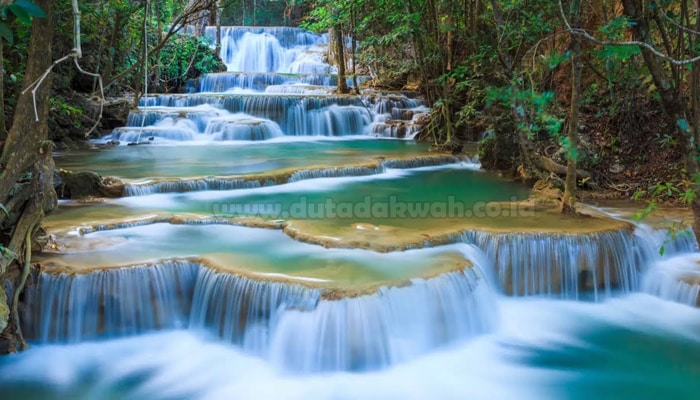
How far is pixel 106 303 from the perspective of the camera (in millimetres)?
5258

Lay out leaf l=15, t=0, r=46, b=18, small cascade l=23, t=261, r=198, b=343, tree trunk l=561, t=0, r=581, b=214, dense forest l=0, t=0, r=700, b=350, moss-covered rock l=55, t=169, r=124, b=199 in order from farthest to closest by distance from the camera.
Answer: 1. moss-covered rock l=55, t=169, r=124, b=199
2. tree trunk l=561, t=0, r=581, b=214
3. small cascade l=23, t=261, r=198, b=343
4. dense forest l=0, t=0, r=700, b=350
5. leaf l=15, t=0, r=46, b=18

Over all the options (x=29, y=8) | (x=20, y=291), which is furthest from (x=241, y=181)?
(x=29, y=8)

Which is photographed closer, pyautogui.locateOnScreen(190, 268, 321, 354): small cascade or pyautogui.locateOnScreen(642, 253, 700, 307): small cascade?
pyautogui.locateOnScreen(190, 268, 321, 354): small cascade

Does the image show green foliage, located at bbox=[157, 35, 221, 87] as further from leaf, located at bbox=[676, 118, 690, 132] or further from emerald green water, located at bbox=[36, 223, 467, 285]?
leaf, located at bbox=[676, 118, 690, 132]

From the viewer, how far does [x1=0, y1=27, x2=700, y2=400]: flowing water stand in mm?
4832

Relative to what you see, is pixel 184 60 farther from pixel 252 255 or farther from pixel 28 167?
pixel 28 167

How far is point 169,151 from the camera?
12.5m

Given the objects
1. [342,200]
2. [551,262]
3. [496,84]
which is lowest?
[551,262]

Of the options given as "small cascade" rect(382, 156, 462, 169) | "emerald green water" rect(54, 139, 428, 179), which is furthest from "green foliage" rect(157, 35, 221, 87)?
"small cascade" rect(382, 156, 462, 169)

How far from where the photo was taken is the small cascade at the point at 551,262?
6223 mm

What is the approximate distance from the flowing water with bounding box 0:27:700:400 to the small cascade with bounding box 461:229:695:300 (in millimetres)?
16

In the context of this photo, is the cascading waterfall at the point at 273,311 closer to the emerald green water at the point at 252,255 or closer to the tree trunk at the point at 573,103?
the emerald green water at the point at 252,255

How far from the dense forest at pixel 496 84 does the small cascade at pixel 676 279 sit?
102 centimetres

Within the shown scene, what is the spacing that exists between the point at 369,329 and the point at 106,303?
7.75 ft
